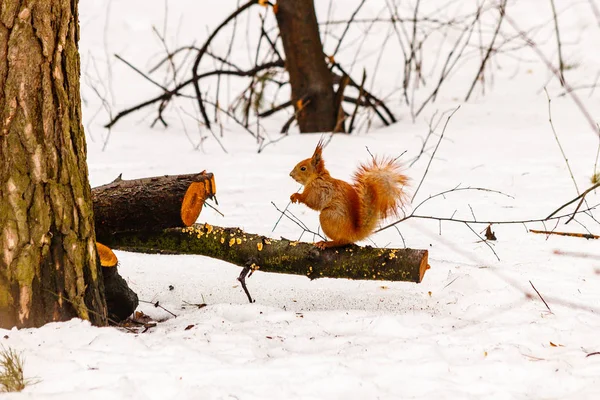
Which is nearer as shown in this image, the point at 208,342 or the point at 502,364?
the point at 502,364

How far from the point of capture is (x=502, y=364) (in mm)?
2580

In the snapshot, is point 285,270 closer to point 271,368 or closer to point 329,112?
point 271,368

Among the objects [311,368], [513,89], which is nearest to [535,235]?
[311,368]

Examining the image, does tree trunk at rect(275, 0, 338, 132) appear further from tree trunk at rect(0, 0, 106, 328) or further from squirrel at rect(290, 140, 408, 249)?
tree trunk at rect(0, 0, 106, 328)

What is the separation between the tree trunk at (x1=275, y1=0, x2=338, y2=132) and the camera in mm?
6492

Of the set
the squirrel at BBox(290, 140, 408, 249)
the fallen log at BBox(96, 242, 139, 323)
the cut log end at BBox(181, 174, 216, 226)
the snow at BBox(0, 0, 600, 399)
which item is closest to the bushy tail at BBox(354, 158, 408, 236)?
the squirrel at BBox(290, 140, 408, 249)

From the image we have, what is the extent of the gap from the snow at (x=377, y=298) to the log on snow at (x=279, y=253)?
19 centimetres

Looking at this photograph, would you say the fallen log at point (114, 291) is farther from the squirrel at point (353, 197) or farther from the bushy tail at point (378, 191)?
the bushy tail at point (378, 191)

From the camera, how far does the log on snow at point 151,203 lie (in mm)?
3174

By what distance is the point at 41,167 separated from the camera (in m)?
2.64

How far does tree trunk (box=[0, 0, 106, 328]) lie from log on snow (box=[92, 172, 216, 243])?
40cm

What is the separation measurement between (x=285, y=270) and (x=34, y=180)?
1.26 meters

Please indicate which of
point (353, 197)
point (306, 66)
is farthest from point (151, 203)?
point (306, 66)

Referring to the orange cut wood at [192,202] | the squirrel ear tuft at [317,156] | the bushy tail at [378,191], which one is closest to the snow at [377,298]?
the bushy tail at [378,191]
